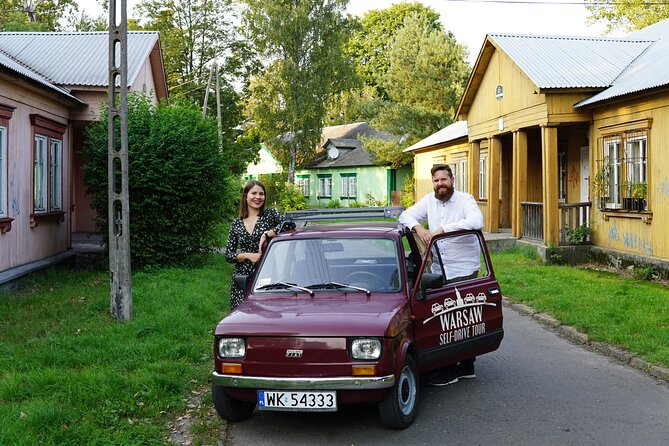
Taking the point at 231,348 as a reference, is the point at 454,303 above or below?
above

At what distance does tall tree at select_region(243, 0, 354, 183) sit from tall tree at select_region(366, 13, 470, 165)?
355 cm

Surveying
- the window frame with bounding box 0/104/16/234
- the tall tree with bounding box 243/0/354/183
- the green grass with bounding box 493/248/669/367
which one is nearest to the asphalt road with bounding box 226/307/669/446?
the green grass with bounding box 493/248/669/367

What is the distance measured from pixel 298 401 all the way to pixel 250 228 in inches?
96.0

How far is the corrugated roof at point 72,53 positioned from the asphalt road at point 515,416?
43.8 feet

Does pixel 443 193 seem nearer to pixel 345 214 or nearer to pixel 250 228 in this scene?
pixel 345 214

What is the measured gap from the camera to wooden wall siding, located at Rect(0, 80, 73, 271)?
45.3ft

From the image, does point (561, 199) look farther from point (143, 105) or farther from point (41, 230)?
point (41, 230)

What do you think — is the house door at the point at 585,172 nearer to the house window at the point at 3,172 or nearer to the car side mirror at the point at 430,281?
the house window at the point at 3,172

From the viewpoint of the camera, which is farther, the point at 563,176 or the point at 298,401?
the point at 563,176

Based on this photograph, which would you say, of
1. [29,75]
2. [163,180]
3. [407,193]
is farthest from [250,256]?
[407,193]

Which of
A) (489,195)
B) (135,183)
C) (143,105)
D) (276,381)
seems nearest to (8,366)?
(276,381)

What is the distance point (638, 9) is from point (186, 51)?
2799cm

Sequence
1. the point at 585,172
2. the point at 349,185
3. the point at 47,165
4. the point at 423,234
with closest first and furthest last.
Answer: the point at 423,234 < the point at 47,165 < the point at 585,172 < the point at 349,185

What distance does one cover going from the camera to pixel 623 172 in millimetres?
16422
